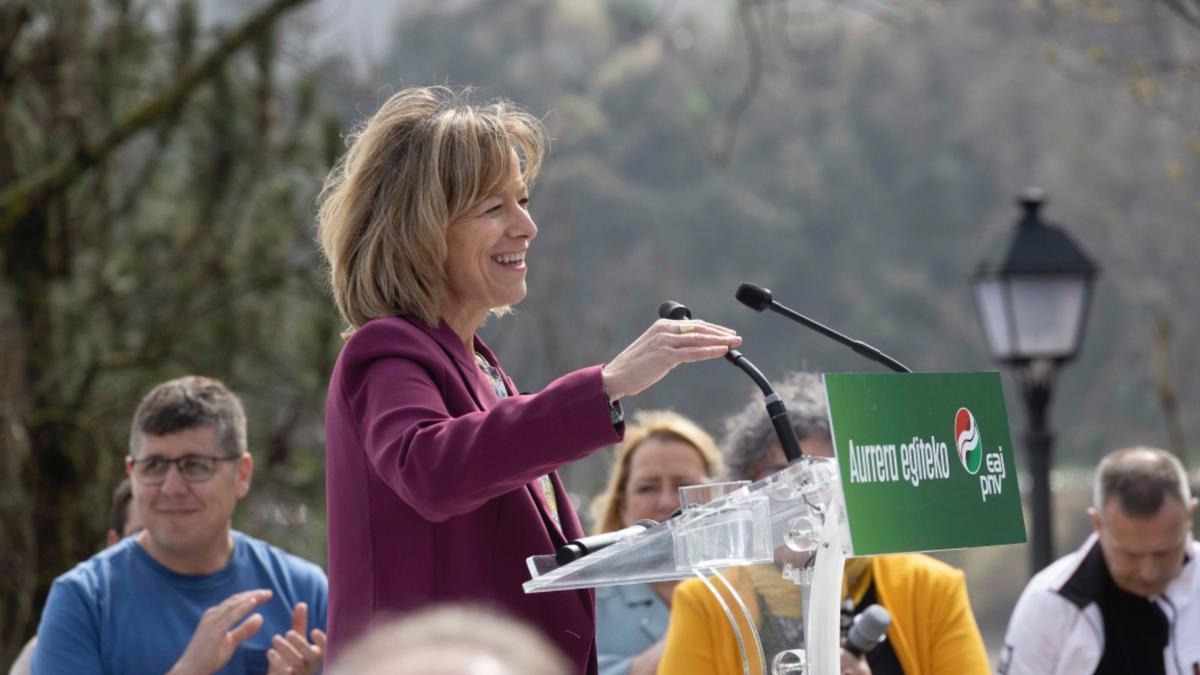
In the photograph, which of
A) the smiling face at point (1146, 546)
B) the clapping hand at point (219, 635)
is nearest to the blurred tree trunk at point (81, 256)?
the clapping hand at point (219, 635)

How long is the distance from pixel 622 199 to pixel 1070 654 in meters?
46.2

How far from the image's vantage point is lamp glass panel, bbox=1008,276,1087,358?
796cm

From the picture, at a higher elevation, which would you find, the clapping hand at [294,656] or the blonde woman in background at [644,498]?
the blonde woman in background at [644,498]

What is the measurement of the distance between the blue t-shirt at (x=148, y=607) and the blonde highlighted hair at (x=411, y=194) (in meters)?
1.60

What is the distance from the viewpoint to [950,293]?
54.4 m

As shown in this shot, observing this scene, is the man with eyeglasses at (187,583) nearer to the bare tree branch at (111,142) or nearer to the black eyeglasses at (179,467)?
the black eyeglasses at (179,467)

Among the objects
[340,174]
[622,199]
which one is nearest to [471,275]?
[340,174]

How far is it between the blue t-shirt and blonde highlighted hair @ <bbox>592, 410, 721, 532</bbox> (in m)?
1.07

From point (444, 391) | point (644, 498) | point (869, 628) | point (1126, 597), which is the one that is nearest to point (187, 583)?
point (644, 498)

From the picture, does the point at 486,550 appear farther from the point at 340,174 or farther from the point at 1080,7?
the point at 1080,7

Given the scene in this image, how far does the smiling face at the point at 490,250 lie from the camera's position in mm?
2666

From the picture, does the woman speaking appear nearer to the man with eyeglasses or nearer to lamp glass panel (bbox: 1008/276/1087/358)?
the man with eyeglasses

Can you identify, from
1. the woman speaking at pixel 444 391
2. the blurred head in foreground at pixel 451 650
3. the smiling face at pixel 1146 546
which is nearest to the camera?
the blurred head in foreground at pixel 451 650

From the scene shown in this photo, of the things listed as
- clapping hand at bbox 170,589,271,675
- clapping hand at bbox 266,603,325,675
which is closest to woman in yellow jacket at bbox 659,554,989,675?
clapping hand at bbox 266,603,325,675
